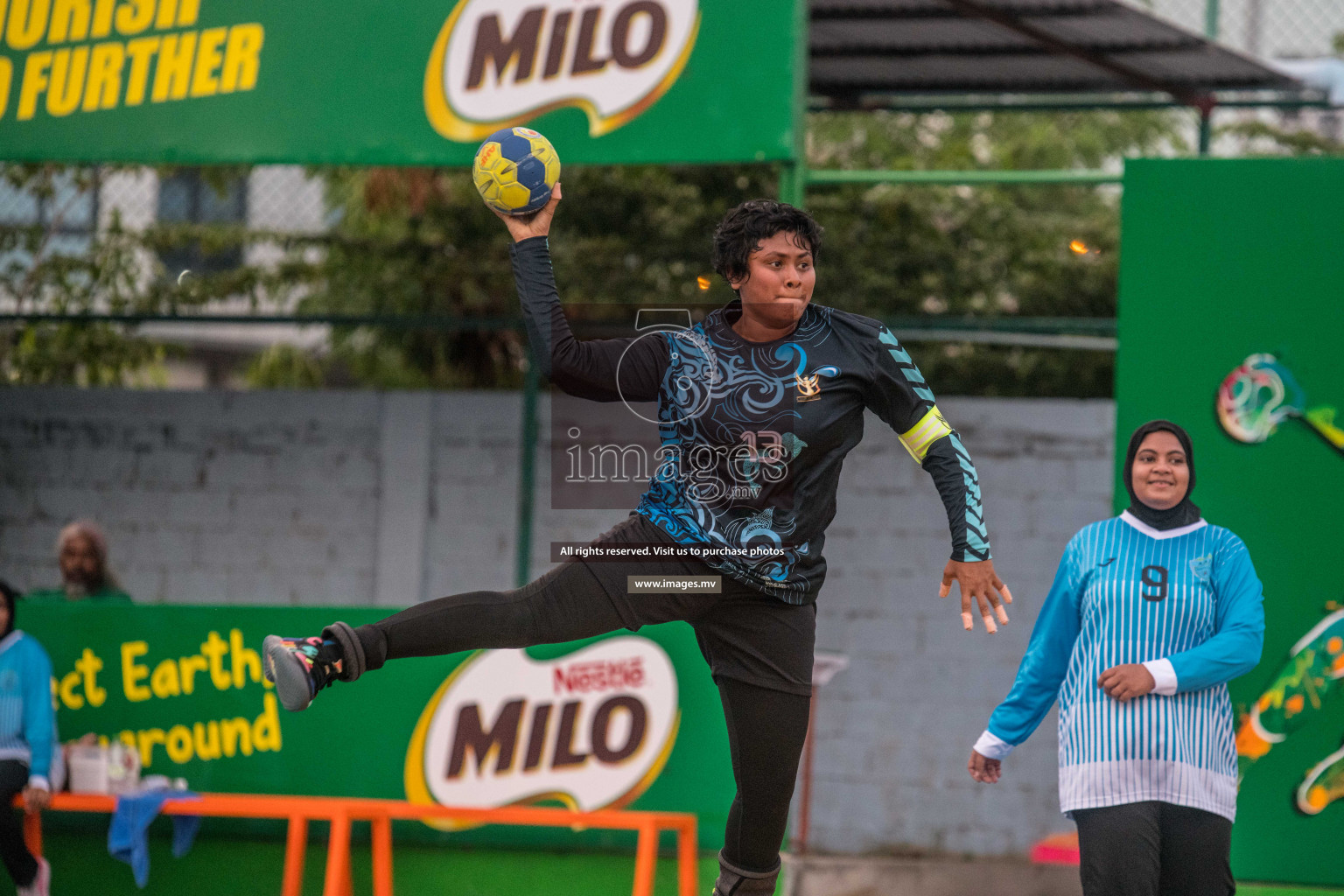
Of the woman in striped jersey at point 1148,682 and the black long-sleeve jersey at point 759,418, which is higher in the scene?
the black long-sleeve jersey at point 759,418

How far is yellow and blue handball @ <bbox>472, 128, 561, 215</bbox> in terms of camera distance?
3410 mm

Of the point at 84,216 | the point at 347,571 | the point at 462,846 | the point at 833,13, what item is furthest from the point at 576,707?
the point at 84,216

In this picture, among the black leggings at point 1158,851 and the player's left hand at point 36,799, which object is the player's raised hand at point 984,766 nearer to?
the black leggings at point 1158,851

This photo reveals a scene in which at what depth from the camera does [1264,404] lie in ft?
17.5

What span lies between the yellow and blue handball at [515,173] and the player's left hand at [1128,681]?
2037 millimetres

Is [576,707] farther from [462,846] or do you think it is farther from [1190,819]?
[1190,819]

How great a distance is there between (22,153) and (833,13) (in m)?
3.71

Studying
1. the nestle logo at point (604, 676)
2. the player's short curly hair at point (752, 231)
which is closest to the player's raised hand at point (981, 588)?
the player's short curly hair at point (752, 231)

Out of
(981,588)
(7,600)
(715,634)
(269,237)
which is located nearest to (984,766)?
(981,588)

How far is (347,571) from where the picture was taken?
778 cm

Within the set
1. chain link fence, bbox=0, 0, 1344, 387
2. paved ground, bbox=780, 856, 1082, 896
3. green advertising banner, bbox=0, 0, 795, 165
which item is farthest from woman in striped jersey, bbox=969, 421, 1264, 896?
chain link fence, bbox=0, 0, 1344, 387

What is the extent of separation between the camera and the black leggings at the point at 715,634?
11.5 ft

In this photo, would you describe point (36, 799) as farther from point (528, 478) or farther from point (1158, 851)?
point (1158, 851)

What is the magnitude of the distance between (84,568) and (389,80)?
2650 millimetres
